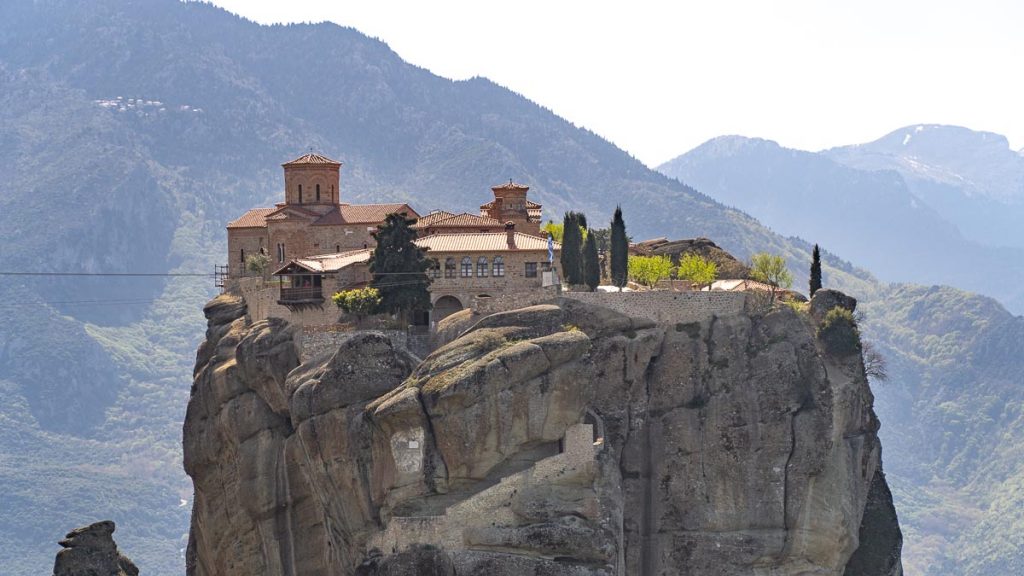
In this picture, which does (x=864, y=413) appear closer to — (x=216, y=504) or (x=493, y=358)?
(x=493, y=358)

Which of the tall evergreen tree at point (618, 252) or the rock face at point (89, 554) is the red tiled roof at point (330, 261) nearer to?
the tall evergreen tree at point (618, 252)

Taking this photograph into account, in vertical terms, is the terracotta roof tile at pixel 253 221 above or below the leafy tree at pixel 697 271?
above

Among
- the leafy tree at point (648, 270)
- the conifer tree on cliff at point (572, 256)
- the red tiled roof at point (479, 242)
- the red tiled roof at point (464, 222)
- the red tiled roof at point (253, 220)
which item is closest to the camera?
the conifer tree on cliff at point (572, 256)

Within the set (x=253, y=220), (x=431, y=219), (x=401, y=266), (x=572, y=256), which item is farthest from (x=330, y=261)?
(x=253, y=220)

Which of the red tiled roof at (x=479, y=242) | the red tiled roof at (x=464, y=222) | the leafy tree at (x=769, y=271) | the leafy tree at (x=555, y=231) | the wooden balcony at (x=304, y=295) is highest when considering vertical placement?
the red tiled roof at (x=464, y=222)

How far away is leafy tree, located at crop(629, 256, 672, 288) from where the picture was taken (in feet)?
386

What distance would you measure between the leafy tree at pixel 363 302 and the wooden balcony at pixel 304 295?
3.83 m

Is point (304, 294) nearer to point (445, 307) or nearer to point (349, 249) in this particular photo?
point (445, 307)

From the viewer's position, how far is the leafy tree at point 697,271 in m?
118

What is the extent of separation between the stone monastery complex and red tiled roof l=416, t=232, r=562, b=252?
5cm

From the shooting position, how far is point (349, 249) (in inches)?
4862

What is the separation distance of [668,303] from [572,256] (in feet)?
21.9

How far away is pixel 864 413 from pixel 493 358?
Answer: 2492cm

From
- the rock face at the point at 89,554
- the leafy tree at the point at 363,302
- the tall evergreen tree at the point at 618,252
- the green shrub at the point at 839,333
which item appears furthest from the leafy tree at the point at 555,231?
the rock face at the point at 89,554
